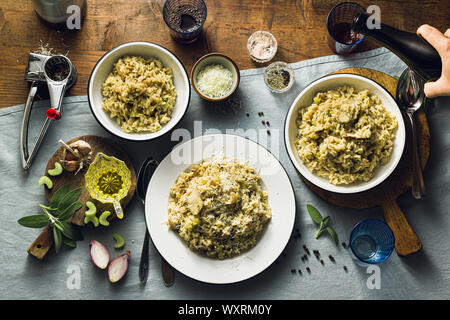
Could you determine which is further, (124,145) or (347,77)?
(124,145)

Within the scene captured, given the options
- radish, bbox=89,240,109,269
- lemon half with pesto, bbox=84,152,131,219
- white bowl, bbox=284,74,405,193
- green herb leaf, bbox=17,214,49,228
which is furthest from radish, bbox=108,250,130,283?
white bowl, bbox=284,74,405,193

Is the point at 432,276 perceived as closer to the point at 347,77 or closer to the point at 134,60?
the point at 347,77

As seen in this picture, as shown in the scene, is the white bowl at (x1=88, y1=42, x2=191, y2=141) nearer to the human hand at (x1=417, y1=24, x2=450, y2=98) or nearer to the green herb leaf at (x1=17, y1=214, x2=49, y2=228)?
the green herb leaf at (x1=17, y1=214, x2=49, y2=228)

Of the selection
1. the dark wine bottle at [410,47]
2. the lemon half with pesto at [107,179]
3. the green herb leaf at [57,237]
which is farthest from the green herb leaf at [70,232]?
the dark wine bottle at [410,47]

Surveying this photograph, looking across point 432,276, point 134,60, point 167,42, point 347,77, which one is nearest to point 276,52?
point 347,77

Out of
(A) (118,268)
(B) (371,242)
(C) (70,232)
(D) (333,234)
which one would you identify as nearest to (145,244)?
(A) (118,268)

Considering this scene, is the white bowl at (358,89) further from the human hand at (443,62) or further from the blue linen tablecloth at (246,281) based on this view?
the human hand at (443,62)
